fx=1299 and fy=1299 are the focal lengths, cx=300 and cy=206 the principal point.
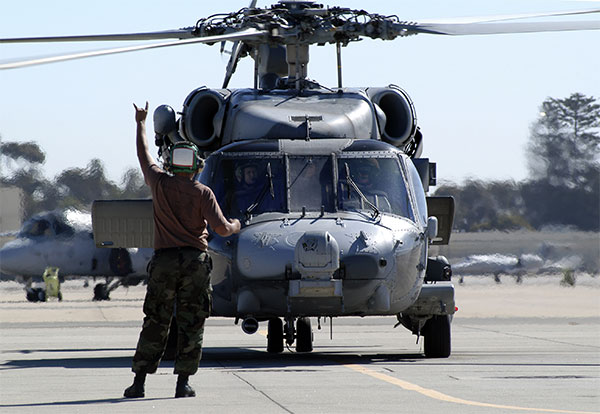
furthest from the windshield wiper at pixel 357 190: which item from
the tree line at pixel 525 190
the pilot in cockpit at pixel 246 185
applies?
the tree line at pixel 525 190

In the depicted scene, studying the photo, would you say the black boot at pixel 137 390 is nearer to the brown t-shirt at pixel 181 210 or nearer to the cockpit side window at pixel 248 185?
the brown t-shirt at pixel 181 210

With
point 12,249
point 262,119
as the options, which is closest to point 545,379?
point 262,119

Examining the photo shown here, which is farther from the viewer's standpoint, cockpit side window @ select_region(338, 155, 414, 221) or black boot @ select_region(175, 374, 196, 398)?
cockpit side window @ select_region(338, 155, 414, 221)

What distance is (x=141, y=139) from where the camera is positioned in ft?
30.3

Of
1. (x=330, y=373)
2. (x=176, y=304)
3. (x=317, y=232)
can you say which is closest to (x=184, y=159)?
(x=176, y=304)

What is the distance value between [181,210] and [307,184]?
171 inches

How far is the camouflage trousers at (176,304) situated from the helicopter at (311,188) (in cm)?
211

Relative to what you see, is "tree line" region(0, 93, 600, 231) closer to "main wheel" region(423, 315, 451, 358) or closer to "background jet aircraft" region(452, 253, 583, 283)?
"background jet aircraft" region(452, 253, 583, 283)

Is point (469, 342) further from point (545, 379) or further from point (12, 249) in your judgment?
point (12, 249)

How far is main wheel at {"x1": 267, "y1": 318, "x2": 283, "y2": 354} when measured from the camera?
16297 mm

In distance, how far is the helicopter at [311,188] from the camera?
40.3 ft

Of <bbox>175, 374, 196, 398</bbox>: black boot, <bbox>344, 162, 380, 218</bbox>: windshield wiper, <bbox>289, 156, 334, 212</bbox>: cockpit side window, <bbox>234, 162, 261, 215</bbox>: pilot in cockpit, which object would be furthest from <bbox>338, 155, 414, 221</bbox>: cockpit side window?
<bbox>175, 374, 196, 398</bbox>: black boot

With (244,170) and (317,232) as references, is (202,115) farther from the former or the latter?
(317,232)

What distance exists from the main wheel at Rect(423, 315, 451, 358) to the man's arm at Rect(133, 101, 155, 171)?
588 cm
